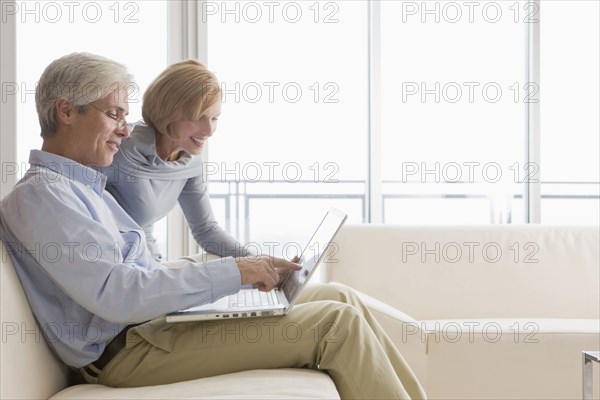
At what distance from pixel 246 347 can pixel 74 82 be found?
2.41ft

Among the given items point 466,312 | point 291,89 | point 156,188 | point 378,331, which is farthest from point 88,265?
point 291,89

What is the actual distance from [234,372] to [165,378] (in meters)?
0.16

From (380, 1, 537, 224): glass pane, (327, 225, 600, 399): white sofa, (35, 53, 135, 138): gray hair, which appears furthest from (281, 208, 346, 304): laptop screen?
(380, 1, 537, 224): glass pane

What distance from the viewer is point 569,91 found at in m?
4.47

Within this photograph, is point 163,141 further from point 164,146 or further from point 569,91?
point 569,91

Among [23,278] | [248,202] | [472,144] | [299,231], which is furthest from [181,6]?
[23,278]

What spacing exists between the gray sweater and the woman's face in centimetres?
7

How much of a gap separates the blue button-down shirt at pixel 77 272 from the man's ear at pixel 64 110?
10 cm

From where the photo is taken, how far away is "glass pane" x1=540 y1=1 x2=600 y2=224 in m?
4.45

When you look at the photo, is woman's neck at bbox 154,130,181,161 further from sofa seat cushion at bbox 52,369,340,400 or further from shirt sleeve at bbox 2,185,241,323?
sofa seat cushion at bbox 52,369,340,400

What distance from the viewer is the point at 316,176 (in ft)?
14.4

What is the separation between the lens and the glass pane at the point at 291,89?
4.35m

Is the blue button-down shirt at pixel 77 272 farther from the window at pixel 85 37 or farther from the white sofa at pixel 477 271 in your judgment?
the window at pixel 85 37

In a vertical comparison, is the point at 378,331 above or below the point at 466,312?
above
